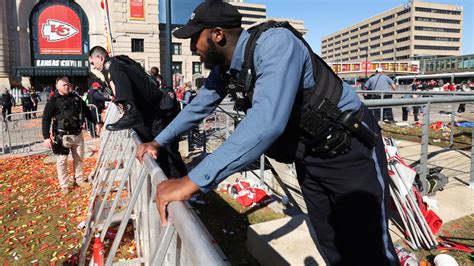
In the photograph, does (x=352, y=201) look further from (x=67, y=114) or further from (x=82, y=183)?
(x=82, y=183)

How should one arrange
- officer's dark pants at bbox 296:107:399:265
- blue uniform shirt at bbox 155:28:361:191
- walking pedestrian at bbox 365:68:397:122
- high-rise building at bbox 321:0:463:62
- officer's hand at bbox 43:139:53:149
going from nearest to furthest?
blue uniform shirt at bbox 155:28:361:191
officer's dark pants at bbox 296:107:399:265
officer's hand at bbox 43:139:53:149
walking pedestrian at bbox 365:68:397:122
high-rise building at bbox 321:0:463:62

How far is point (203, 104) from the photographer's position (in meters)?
2.49

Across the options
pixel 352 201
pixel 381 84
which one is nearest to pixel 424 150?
pixel 352 201

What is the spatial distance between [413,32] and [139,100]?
426 feet

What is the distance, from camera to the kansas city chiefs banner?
44438mm

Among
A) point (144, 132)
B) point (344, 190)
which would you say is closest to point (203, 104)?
point (344, 190)

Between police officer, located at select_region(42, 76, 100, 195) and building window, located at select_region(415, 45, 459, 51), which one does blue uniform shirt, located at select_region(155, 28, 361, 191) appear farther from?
building window, located at select_region(415, 45, 459, 51)

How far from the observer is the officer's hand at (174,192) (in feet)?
4.68

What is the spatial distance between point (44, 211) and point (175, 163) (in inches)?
112

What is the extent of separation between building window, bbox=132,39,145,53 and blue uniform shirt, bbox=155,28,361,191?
4972cm

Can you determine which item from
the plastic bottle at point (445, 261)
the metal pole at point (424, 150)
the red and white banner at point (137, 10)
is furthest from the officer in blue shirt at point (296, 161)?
the red and white banner at point (137, 10)

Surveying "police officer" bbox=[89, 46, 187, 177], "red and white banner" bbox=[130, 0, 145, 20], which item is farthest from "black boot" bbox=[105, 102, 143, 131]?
"red and white banner" bbox=[130, 0, 145, 20]

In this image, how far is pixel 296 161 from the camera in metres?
2.01

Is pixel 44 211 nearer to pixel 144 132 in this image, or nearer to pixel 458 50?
pixel 144 132
